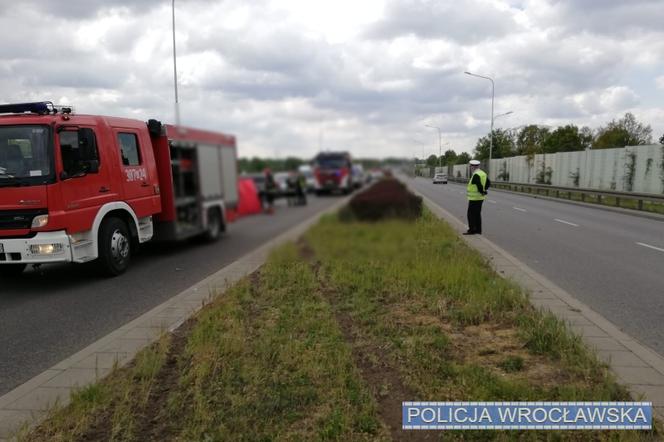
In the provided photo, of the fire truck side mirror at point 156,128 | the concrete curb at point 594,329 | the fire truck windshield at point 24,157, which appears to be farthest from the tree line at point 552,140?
the fire truck windshield at point 24,157

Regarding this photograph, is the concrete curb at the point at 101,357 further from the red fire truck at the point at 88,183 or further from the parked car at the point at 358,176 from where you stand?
the red fire truck at the point at 88,183

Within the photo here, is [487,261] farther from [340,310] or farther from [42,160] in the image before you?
[42,160]

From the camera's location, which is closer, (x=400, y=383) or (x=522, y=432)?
(x=522, y=432)

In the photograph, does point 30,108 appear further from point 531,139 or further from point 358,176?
point 531,139

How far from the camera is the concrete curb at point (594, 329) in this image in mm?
3989

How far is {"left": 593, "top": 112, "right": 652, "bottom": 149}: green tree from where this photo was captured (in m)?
6.58

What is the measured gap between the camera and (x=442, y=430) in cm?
322

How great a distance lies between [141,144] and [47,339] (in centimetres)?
399

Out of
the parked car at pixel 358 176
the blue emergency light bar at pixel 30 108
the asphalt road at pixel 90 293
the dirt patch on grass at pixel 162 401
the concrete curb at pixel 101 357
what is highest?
the blue emergency light bar at pixel 30 108

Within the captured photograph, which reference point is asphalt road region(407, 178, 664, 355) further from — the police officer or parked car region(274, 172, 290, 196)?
parked car region(274, 172, 290, 196)

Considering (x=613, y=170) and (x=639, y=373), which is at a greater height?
(x=613, y=170)

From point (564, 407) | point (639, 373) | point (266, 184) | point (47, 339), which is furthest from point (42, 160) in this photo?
point (639, 373)

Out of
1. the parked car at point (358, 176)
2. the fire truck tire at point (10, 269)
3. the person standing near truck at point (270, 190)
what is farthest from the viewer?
the fire truck tire at point (10, 269)

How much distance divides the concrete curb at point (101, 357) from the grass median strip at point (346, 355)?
0.20 m
